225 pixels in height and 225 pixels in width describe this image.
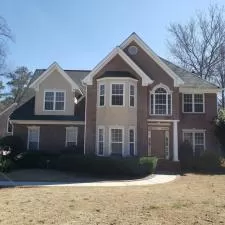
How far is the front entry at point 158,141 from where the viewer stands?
93.4ft

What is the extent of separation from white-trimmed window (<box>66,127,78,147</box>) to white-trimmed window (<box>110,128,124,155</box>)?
3.96m

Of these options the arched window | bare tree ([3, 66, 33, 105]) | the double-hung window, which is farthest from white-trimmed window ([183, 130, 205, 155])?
bare tree ([3, 66, 33, 105])

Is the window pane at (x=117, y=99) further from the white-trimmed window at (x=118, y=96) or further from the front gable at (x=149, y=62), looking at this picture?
the front gable at (x=149, y=62)

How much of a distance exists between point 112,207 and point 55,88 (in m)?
19.5

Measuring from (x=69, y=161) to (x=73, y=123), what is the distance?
5.46 metres

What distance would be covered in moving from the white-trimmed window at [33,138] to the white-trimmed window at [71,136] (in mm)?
2434

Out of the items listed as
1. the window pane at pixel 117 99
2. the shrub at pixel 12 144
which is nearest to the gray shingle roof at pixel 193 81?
the window pane at pixel 117 99

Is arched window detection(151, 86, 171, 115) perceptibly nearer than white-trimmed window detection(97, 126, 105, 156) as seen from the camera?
No

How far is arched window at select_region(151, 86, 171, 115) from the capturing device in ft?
92.6

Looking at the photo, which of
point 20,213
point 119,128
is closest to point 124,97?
point 119,128

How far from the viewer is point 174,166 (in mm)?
26094

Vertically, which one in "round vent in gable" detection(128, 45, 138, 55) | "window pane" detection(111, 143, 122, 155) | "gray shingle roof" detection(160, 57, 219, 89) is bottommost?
"window pane" detection(111, 143, 122, 155)

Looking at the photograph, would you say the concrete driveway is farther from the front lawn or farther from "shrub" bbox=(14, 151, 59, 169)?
"shrub" bbox=(14, 151, 59, 169)

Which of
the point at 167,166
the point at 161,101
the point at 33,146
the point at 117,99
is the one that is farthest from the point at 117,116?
the point at 33,146
